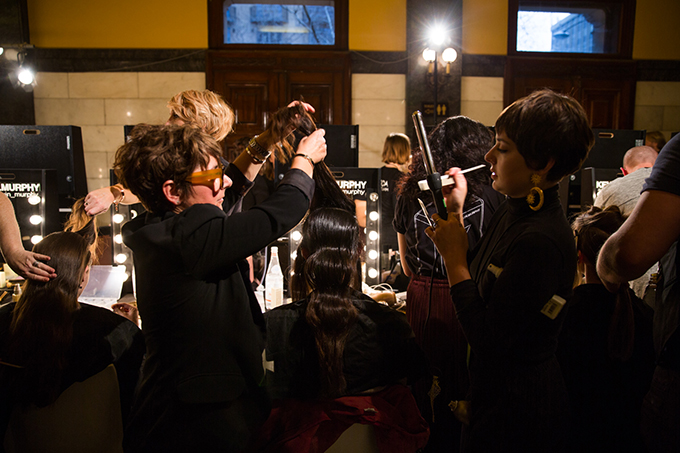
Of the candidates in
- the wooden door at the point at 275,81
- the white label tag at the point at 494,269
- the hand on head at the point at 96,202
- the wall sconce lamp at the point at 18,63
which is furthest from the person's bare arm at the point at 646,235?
the wall sconce lamp at the point at 18,63

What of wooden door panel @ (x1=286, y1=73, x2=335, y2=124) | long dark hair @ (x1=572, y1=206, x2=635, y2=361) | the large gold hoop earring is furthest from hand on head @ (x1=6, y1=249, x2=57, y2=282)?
wooden door panel @ (x1=286, y1=73, x2=335, y2=124)

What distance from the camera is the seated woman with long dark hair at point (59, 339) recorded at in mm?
1295

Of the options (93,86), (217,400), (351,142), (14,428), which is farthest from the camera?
(93,86)

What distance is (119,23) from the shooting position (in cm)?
486

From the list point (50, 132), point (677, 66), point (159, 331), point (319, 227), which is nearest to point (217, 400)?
point (159, 331)

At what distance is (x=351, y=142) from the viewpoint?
3.48 m

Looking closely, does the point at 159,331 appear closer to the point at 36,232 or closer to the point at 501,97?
the point at 36,232

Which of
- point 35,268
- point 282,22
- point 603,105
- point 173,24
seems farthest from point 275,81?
point 35,268

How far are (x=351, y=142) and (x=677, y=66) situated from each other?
14.8 feet

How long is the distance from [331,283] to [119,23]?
493 cm

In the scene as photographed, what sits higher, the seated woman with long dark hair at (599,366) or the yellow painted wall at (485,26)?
the yellow painted wall at (485,26)

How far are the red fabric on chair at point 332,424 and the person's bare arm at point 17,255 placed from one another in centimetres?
84

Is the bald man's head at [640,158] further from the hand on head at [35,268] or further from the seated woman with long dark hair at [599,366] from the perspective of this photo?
the hand on head at [35,268]

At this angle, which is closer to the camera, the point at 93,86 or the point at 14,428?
the point at 14,428
